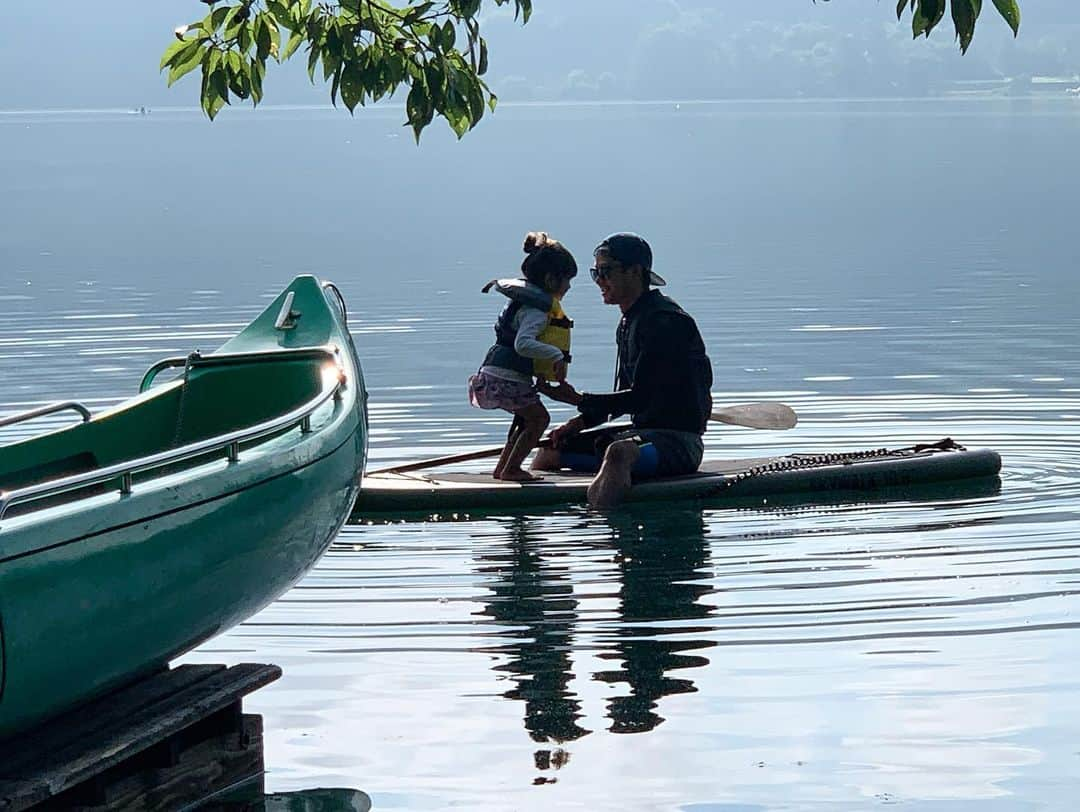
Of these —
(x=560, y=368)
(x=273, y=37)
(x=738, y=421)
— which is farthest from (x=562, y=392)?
(x=273, y=37)

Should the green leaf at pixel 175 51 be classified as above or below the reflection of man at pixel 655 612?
above

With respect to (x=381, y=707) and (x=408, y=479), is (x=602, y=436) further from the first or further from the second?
(x=381, y=707)

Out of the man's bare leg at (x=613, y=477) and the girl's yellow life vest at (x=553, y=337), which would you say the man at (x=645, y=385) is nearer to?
the man's bare leg at (x=613, y=477)

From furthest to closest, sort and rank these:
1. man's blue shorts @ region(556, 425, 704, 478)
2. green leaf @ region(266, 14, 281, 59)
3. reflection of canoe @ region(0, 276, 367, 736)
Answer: man's blue shorts @ region(556, 425, 704, 478) → green leaf @ region(266, 14, 281, 59) → reflection of canoe @ region(0, 276, 367, 736)

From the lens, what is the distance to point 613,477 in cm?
1154

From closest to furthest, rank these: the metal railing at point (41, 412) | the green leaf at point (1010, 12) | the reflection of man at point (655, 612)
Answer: the green leaf at point (1010, 12), the metal railing at point (41, 412), the reflection of man at point (655, 612)

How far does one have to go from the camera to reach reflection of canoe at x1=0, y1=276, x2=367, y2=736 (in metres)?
5.87

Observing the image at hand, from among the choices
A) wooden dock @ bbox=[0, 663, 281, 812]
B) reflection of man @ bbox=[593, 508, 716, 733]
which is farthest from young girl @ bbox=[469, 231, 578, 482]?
wooden dock @ bbox=[0, 663, 281, 812]

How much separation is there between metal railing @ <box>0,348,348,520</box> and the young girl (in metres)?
2.78

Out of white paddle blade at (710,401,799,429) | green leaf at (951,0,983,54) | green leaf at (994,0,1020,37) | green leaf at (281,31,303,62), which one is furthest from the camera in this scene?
white paddle blade at (710,401,799,429)

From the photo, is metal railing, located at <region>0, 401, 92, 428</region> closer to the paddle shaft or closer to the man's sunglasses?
the man's sunglasses

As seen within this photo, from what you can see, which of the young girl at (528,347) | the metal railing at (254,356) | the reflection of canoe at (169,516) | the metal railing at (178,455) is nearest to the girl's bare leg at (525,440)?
the young girl at (528,347)

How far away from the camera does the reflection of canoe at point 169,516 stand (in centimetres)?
587

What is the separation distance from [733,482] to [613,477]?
77 centimetres
